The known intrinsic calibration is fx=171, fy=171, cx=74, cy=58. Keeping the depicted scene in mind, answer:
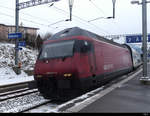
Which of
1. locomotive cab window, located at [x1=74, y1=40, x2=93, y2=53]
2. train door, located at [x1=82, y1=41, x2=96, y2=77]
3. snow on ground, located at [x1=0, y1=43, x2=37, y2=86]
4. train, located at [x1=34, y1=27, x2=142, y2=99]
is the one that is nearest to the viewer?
train, located at [x1=34, y1=27, x2=142, y2=99]

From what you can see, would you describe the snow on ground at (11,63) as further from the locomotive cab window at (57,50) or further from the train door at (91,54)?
the train door at (91,54)

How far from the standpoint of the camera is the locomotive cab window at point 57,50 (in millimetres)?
7293

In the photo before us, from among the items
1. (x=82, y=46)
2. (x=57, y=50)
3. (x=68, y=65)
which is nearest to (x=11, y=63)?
(x=57, y=50)

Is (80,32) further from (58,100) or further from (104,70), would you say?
(58,100)

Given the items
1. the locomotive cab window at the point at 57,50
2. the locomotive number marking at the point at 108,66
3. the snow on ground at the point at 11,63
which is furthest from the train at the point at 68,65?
the snow on ground at the point at 11,63

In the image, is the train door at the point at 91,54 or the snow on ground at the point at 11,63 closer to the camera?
the train door at the point at 91,54

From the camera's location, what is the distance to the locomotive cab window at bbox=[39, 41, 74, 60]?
7.29m

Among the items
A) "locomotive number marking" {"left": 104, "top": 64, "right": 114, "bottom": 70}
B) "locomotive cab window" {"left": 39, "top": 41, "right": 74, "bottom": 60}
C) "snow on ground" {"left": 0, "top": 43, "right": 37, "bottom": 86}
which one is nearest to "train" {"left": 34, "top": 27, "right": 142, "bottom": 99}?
"locomotive cab window" {"left": 39, "top": 41, "right": 74, "bottom": 60}

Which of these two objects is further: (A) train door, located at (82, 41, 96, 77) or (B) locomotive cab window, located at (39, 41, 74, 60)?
(A) train door, located at (82, 41, 96, 77)

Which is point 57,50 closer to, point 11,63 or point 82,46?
point 82,46

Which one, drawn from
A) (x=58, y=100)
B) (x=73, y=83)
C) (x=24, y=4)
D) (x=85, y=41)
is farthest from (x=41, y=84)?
(x=24, y=4)

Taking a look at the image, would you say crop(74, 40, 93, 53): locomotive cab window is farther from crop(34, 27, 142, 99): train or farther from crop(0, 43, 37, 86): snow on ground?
crop(0, 43, 37, 86): snow on ground

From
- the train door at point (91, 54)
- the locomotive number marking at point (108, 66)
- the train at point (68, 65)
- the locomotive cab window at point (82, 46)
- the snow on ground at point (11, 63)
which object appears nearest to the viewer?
the train at point (68, 65)

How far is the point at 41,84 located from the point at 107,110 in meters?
3.60
